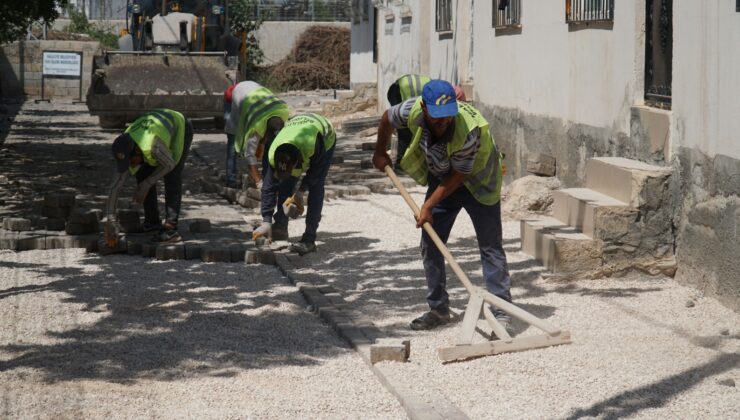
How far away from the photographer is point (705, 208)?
24.9ft

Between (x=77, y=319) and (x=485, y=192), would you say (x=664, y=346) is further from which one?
(x=77, y=319)

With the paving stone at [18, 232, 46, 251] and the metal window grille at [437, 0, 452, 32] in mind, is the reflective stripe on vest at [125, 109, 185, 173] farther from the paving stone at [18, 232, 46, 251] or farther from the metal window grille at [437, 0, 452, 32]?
the metal window grille at [437, 0, 452, 32]

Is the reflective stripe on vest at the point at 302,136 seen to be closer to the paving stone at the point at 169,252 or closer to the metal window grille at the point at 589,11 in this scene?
the paving stone at the point at 169,252

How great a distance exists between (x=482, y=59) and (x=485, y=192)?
8.28 metres

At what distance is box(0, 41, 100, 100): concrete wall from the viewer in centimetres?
3120

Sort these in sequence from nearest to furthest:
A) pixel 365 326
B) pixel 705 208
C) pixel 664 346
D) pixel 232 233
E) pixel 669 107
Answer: pixel 664 346 < pixel 365 326 < pixel 705 208 < pixel 669 107 < pixel 232 233

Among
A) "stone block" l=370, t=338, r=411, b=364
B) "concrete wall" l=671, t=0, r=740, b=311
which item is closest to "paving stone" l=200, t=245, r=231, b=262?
"stone block" l=370, t=338, r=411, b=364

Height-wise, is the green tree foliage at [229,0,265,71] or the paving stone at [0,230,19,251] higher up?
the green tree foliage at [229,0,265,71]

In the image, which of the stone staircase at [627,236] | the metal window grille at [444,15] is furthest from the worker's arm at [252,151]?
the metal window grille at [444,15]

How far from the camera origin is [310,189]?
30.7ft

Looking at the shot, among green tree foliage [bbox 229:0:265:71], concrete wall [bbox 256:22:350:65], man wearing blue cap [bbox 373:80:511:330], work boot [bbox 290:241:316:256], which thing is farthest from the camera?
concrete wall [bbox 256:22:350:65]

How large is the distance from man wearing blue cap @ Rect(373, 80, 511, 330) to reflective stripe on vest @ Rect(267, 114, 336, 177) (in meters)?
2.15

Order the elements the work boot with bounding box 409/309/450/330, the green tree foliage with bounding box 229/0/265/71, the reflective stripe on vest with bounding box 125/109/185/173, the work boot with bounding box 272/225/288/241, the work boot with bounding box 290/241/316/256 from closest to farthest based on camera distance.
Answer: the work boot with bounding box 409/309/450/330, the reflective stripe on vest with bounding box 125/109/185/173, the work boot with bounding box 290/241/316/256, the work boot with bounding box 272/225/288/241, the green tree foliage with bounding box 229/0/265/71

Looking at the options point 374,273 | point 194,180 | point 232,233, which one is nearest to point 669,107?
point 374,273
